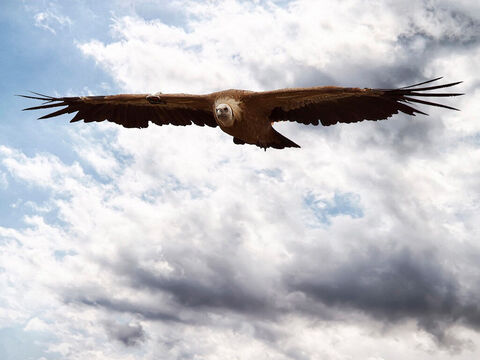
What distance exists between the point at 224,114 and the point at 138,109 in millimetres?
3236

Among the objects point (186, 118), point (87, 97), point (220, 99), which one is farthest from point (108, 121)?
point (220, 99)

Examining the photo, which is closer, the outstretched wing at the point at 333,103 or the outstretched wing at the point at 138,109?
the outstretched wing at the point at 333,103

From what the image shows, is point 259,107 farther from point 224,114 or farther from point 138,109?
point 138,109

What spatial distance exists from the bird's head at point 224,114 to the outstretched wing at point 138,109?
4.13ft

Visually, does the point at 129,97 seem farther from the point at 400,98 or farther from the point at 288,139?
the point at 400,98

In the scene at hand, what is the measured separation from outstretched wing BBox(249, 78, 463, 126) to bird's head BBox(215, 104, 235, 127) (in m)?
0.58

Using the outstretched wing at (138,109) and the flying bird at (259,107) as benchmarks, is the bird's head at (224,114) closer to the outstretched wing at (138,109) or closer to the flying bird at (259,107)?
the flying bird at (259,107)

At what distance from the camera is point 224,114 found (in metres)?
10.4

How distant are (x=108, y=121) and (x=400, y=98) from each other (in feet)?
23.7

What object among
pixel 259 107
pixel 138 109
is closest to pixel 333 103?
pixel 259 107

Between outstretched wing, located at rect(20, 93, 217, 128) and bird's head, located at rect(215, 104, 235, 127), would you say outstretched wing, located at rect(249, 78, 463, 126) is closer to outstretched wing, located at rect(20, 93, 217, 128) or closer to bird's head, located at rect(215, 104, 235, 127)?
bird's head, located at rect(215, 104, 235, 127)

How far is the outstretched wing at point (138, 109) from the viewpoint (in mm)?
12003

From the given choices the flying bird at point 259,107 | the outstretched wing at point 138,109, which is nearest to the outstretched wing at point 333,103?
the flying bird at point 259,107

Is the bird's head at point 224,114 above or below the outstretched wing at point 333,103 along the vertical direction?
below
